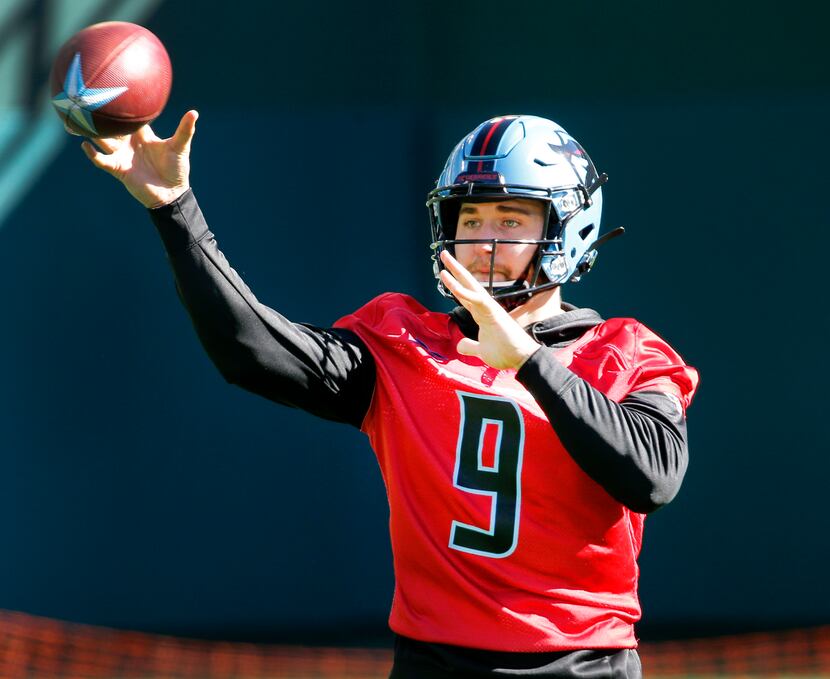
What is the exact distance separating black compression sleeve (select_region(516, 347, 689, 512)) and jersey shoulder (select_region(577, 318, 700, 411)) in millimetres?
191

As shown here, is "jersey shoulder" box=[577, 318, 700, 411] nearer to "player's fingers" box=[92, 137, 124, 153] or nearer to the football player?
the football player

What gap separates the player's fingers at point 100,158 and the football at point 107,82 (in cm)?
7

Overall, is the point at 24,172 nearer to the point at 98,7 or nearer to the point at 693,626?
the point at 98,7

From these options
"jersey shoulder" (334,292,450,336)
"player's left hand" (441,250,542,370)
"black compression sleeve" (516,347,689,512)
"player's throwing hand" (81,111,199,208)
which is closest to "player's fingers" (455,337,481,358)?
"player's left hand" (441,250,542,370)

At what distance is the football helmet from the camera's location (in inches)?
126

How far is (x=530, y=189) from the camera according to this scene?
10.5 feet

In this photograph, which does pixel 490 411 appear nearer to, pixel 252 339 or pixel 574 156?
pixel 252 339

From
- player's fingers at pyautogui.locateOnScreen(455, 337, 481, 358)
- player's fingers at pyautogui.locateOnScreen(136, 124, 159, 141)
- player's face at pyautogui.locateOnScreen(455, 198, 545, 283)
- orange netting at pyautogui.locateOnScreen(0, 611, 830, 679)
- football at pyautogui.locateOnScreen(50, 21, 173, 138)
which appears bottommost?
orange netting at pyautogui.locateOnScreen(0, 611, 830, 679)

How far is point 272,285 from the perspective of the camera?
241 inches

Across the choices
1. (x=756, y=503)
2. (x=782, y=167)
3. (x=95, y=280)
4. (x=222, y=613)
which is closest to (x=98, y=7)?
(x=95, y=280)

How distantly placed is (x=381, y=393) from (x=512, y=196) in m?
0.59

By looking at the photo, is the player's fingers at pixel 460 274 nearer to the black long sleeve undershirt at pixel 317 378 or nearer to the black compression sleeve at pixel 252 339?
the black long sleeve undershirt at pixel 317 378

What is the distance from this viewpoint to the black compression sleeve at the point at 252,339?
279 centimetres

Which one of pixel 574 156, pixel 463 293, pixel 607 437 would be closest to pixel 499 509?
pixel 607 437
